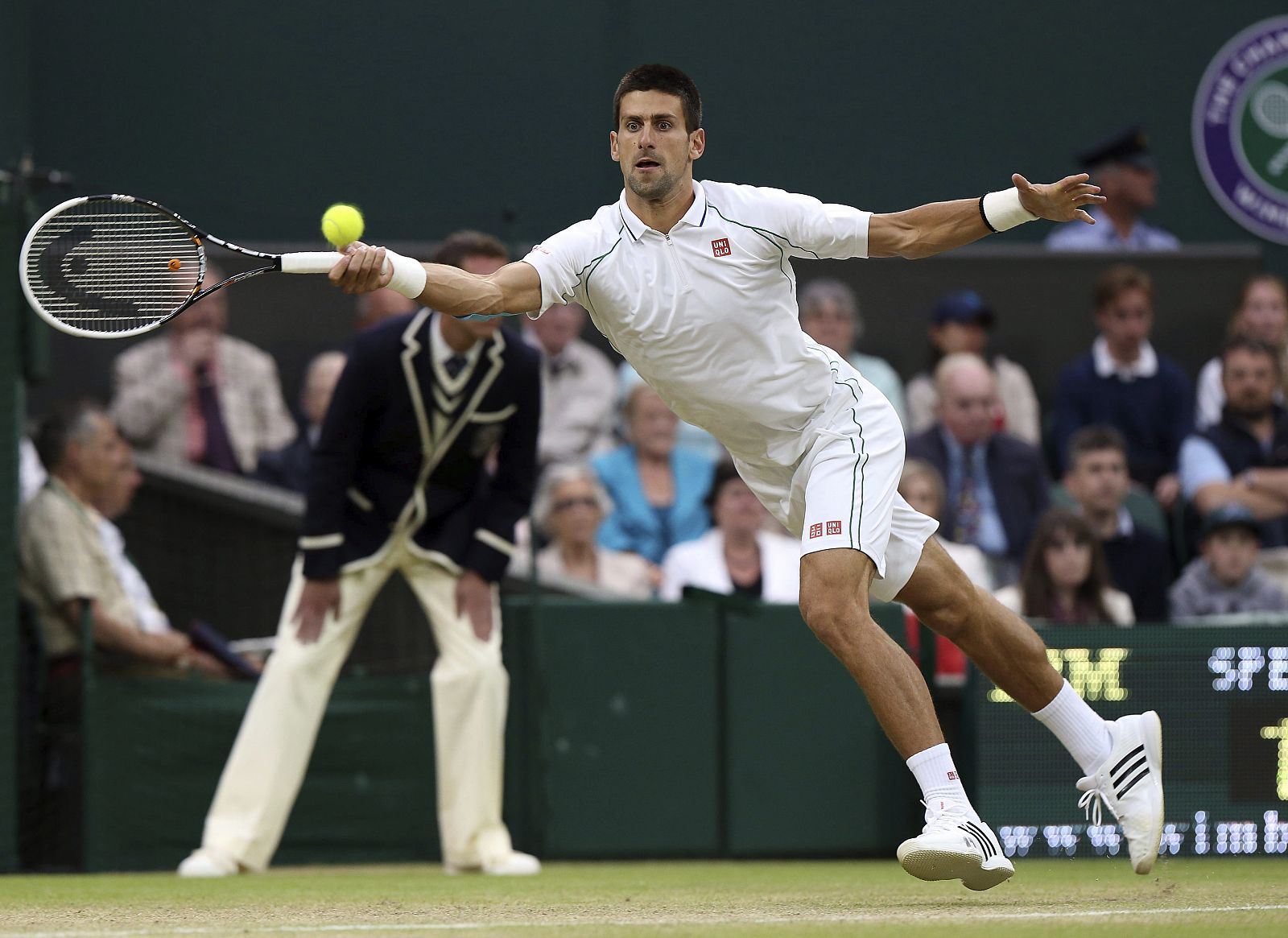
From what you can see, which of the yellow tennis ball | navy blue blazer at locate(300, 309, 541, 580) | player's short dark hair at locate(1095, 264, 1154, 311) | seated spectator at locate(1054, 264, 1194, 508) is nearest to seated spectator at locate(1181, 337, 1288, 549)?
seated spectator at locate(1054, 264, 1194, 508)

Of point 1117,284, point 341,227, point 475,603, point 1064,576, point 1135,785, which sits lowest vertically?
point 1135,785

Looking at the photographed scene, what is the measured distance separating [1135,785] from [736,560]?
Answer: 298 cm

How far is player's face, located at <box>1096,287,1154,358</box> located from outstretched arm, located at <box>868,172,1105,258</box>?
462cm

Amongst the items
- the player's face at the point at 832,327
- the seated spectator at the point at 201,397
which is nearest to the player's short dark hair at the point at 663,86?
the seated spectator at the point at 201,397

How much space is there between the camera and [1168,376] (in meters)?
10.1

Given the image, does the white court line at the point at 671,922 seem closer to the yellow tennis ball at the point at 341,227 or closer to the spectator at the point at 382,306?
the yellow tennis ball at the point at 341,227

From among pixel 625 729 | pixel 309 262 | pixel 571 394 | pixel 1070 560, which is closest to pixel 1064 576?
pixel 1070 560

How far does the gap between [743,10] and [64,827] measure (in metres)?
6.83

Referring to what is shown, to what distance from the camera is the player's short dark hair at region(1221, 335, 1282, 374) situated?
9867 millimetres

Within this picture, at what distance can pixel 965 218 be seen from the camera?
18.1 feet

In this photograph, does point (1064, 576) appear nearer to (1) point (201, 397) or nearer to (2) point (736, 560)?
(2) point (736, 560)

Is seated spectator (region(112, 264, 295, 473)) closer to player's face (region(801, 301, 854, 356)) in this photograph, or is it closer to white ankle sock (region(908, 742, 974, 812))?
player's face (region(801, 301, 854, 356))

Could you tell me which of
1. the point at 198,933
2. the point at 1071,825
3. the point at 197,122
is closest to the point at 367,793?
the point at 1071,825

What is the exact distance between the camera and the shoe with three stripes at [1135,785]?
5734 mm
